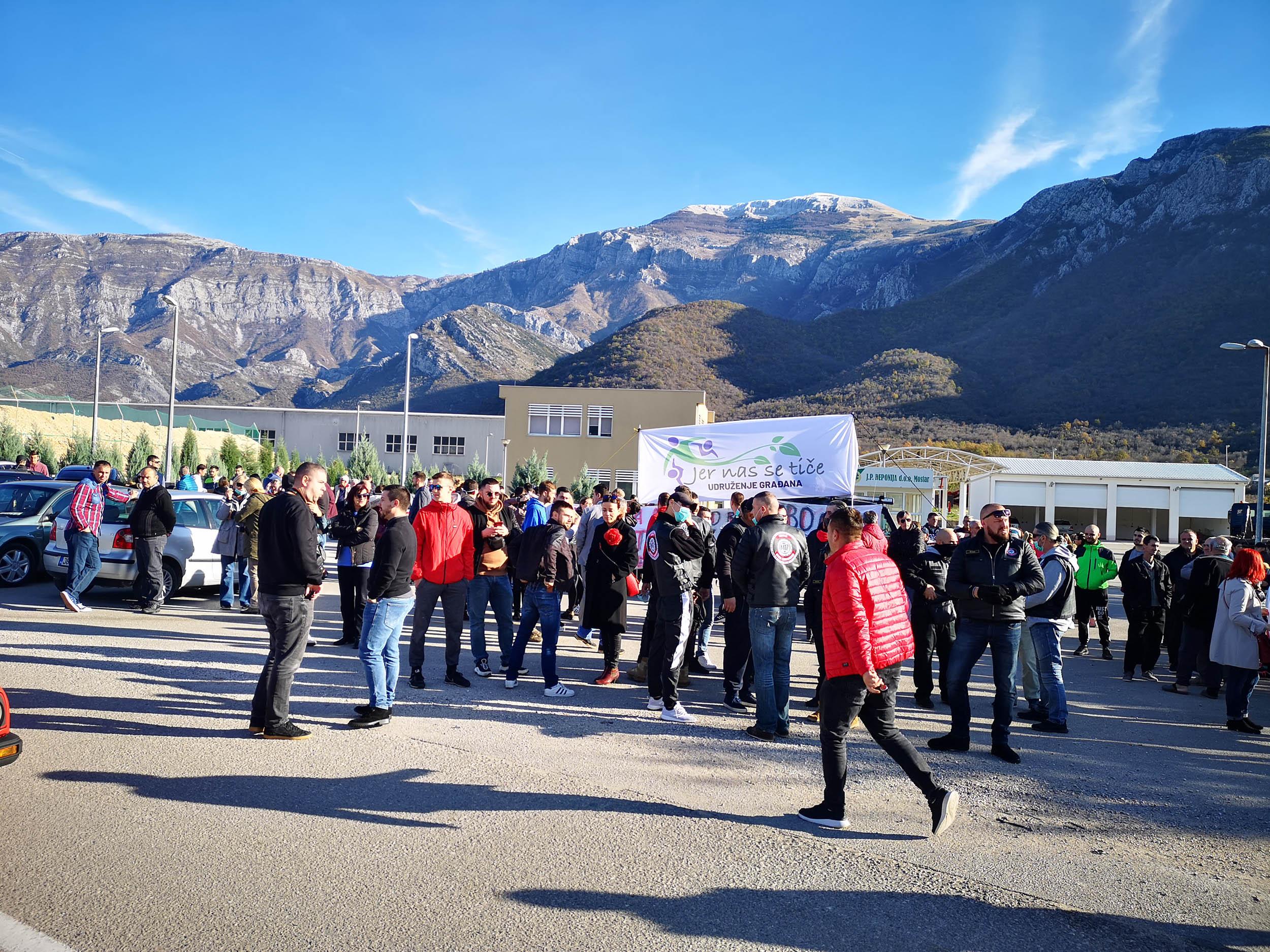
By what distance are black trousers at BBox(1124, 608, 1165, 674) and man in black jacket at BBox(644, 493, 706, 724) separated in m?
6.13

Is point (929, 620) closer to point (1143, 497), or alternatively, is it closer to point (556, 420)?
point (556, 420)

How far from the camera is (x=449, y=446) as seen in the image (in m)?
63.0

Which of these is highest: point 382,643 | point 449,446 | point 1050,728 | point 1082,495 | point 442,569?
point 449,446

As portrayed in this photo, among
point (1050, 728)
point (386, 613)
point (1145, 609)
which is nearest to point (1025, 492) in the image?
point (1145, 609)

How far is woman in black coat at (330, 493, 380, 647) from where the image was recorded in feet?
31.3

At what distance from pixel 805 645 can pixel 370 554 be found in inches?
243

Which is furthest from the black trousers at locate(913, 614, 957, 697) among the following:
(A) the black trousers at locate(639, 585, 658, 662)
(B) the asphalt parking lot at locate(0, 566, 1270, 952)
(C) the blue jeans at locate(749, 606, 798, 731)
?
(A) the black trousers at locate(639, 585, 658, 662)

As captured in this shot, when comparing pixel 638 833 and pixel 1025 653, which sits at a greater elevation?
pixel 1025 653

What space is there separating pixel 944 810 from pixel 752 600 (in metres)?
2.37

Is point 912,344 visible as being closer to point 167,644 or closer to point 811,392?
point 811,392

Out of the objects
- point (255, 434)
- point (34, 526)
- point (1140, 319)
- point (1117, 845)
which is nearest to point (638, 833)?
point (1117, 845)

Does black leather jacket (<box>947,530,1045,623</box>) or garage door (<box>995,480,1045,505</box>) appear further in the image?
garage door (<box>995,480,1045,505</box>)

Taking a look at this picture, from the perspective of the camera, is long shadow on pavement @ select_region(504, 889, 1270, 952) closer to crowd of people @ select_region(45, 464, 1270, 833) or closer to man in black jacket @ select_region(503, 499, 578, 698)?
crowd of people @ select_region(45, 464, 1270, 833)

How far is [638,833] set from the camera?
4.52 metres
